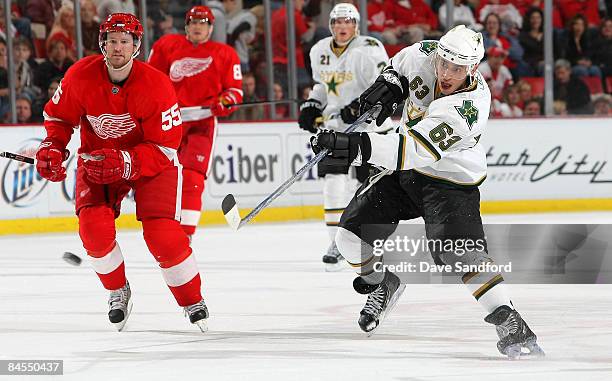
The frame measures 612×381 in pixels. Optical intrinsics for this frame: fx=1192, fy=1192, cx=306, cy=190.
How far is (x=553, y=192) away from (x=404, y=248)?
379 centimetres

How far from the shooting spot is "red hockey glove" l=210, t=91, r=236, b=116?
6578mm

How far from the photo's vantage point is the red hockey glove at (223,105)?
658 centimetres

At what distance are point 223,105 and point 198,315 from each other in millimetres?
2587

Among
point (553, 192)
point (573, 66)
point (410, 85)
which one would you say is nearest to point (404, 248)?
point (410, 85)

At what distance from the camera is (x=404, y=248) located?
6.29 metres

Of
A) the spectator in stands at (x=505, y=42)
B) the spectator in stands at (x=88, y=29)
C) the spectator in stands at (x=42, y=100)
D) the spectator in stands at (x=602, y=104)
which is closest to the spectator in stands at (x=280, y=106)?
the spectator in stands at (x=88, y=29)

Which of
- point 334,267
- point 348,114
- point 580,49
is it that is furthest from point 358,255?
point 580,49

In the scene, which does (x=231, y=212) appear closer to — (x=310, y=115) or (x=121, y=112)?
(x=121, y=112)

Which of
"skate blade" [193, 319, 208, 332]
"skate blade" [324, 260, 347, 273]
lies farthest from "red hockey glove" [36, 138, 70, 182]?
"skate blade" [324, 260, 347, 273]

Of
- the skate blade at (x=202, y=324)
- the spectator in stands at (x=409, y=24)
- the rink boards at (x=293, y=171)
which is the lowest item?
the rink boards at (x=293, y=171)

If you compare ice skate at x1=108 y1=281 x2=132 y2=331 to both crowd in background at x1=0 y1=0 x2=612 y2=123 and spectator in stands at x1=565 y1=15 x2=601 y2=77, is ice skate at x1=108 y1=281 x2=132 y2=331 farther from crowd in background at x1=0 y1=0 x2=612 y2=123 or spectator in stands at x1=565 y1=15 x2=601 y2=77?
spectator in stands at x1=565 y1=15 x2=601 y2=77

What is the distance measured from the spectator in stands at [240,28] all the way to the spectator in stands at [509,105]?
7.36 ft

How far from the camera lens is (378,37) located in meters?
10.2

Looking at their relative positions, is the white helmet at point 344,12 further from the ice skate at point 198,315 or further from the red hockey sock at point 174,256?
the ice skate at point 198,315
